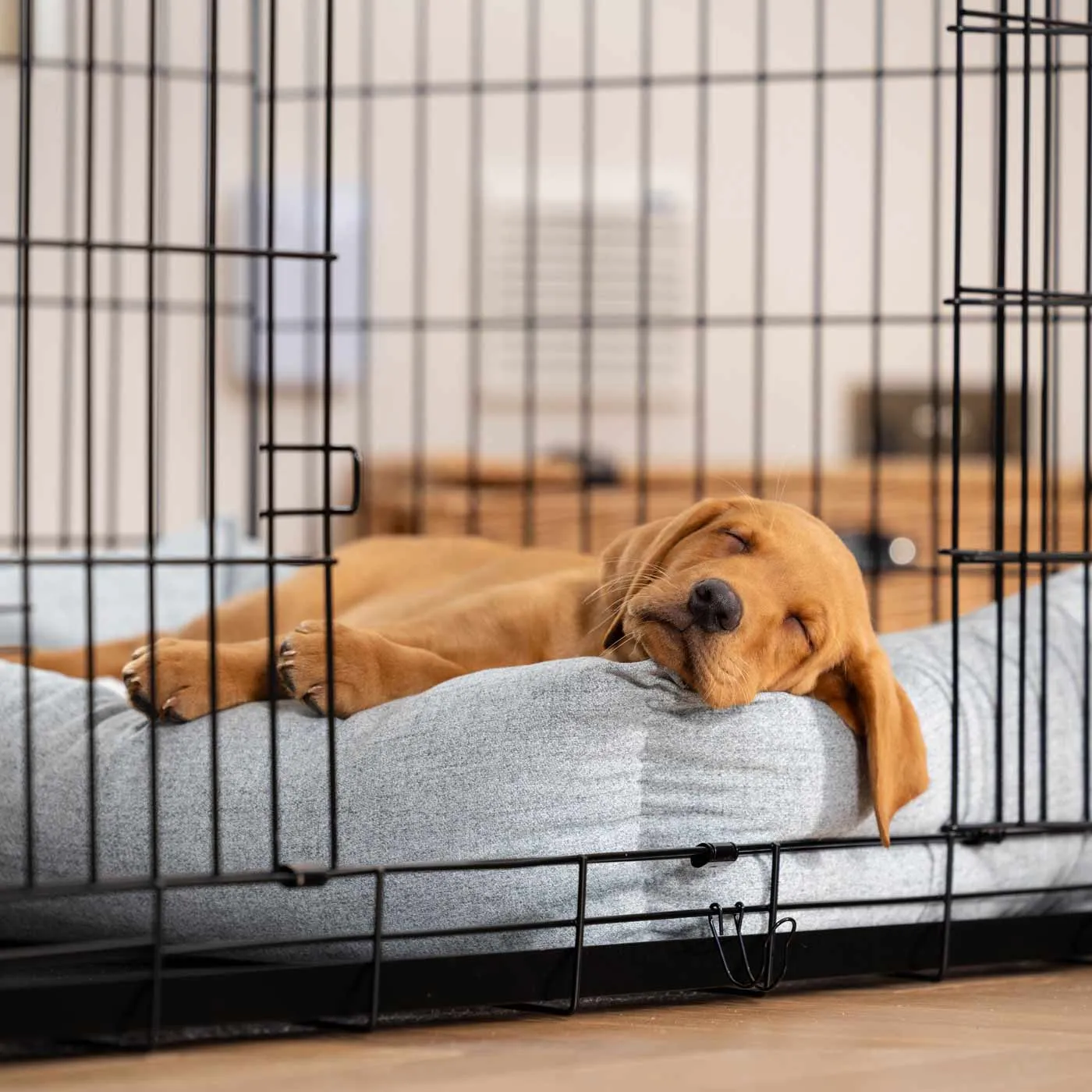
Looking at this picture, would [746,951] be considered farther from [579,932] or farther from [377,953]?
[377,953]

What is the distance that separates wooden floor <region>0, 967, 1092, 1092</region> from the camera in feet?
4.29

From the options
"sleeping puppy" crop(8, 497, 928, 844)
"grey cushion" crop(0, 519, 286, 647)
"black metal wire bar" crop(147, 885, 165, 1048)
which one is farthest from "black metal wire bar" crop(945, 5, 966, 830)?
"grey cushion" crop(0, 519, 286, 647)

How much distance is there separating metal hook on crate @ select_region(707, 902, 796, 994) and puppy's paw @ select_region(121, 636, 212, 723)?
57 cm

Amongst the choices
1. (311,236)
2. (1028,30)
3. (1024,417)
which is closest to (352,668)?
(1024,417)

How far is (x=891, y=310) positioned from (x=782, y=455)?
2.23 feet

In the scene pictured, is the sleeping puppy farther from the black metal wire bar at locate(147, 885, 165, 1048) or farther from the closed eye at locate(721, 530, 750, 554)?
the black metal wire bar at locate(147, 885, 165, 1048)

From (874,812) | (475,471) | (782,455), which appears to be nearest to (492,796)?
(874,812)

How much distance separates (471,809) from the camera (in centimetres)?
152

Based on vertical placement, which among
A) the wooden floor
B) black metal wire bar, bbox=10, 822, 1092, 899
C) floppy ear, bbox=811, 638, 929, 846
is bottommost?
the wooden floor

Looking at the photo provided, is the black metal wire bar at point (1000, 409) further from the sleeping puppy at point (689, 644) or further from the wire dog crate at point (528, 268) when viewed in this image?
the wire dog crate at point (528, 268)

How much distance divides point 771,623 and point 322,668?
0.46 metres

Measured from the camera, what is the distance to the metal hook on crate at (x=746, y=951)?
62.4 inches

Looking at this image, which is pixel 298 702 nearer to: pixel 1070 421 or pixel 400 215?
pixel 400 215

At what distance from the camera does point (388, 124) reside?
512 centimetres
